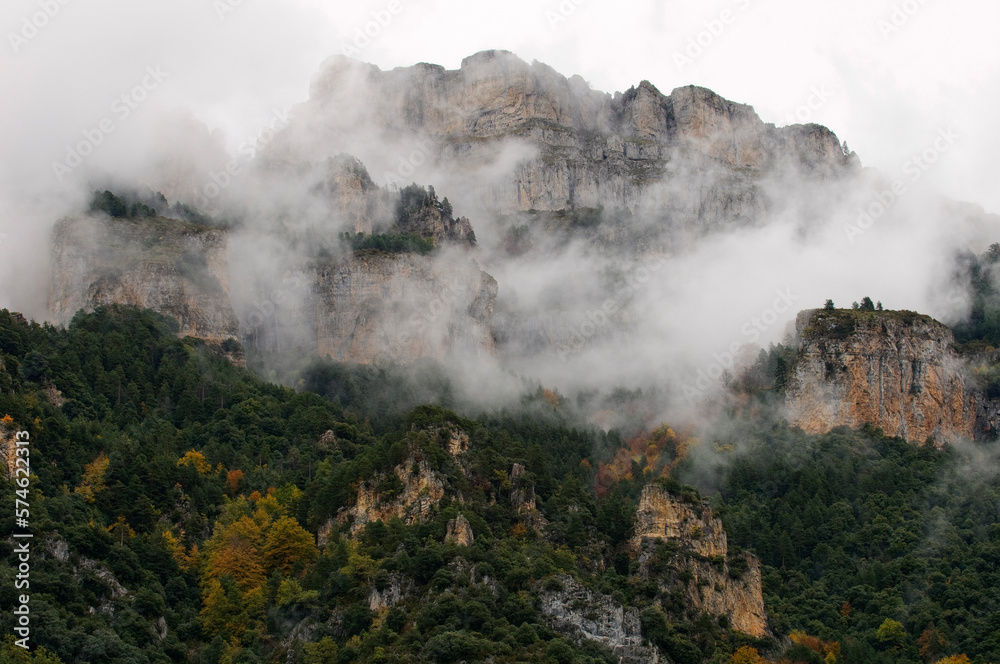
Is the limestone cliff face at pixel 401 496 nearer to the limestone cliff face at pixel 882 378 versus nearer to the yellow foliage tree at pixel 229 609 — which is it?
the yellow foliage tree at pixel 229 609

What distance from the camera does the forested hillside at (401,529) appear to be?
88438mm

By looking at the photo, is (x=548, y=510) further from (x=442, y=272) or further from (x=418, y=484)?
(x=442, y=272)

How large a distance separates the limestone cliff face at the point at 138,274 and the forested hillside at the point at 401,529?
22.8 feet

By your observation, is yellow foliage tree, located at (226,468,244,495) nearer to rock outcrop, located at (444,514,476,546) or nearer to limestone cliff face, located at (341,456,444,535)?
limestone cliff face, located at (341,456,444,535)

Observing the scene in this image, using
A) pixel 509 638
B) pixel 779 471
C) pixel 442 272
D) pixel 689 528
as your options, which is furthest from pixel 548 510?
pixel 442 272

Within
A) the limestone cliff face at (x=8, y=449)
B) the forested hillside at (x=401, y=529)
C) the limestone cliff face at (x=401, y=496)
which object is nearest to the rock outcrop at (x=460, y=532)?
the forested hillside at (x=401, y=529)

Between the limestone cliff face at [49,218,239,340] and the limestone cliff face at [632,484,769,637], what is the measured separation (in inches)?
2180

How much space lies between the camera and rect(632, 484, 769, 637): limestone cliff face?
102688 mm

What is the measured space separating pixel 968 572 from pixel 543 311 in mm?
84845

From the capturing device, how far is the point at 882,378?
474ft

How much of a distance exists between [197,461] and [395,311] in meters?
51.4
